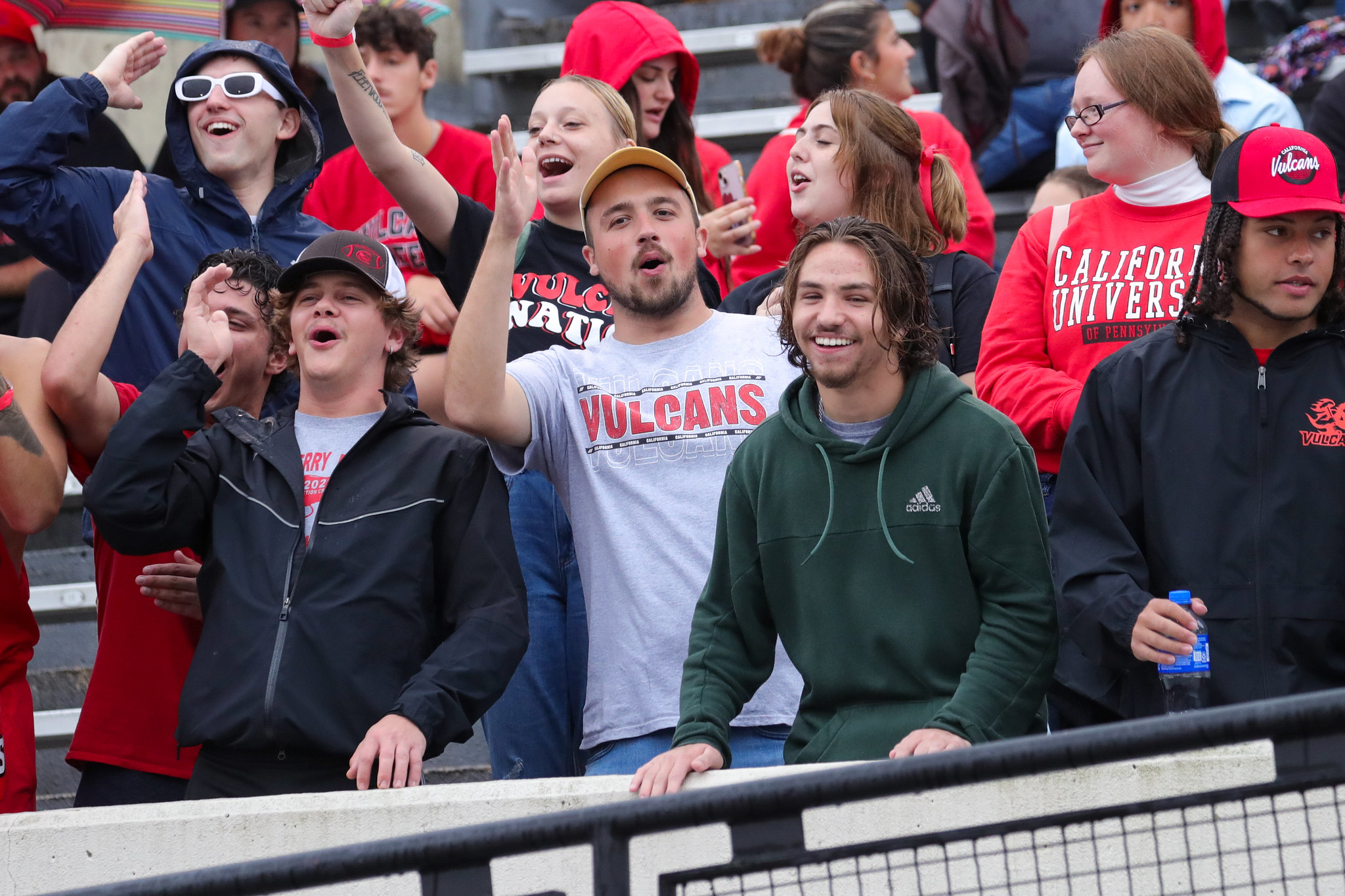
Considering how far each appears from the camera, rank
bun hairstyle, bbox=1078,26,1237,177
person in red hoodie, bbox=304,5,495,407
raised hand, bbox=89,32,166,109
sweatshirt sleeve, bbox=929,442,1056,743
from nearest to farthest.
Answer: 1. sweatshirt sleeve, bbox=929,442,1056,743
2. bun hairstyle, bbox=1078,26,1237,177
3. raised hand, bbox=89,32,166,109
4. person in red hoodie, bbox=304,5,495,407

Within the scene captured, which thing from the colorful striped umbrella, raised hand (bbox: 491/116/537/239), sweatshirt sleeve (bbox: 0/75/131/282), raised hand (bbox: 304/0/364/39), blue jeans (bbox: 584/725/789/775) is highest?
the colorful striped umbrella

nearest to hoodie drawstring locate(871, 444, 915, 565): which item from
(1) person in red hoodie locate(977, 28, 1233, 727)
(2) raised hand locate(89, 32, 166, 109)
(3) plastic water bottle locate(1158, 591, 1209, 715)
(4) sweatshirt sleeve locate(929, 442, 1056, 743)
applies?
(4) sweatshirt sleeve locate(929, 442, 1056, 743)

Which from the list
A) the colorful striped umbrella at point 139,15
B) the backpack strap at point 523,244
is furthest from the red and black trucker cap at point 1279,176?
the colorful striped umbrella at point 139,15

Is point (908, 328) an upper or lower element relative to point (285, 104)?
lower

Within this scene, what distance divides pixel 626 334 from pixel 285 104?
161 centimetres

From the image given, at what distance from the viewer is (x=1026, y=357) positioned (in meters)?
3.54

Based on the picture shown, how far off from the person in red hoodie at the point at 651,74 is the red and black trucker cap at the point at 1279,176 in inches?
72.2

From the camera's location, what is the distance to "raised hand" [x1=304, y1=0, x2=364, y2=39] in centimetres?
383

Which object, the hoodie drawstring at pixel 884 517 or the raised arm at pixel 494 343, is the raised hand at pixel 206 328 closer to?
the raised arm at pixel 494 343

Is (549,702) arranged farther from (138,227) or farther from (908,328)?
(138,227)

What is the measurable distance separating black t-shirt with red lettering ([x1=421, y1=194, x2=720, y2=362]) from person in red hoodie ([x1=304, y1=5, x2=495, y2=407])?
1035 millimetres

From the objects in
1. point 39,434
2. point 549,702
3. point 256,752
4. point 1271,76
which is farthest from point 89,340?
point 1271,76

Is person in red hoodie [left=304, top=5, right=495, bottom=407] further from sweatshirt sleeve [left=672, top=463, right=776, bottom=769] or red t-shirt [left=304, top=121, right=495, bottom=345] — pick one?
sweatshirt sleeve [left=672, top=463, right=776, bottom=769]

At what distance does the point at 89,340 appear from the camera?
3480 millimetres
